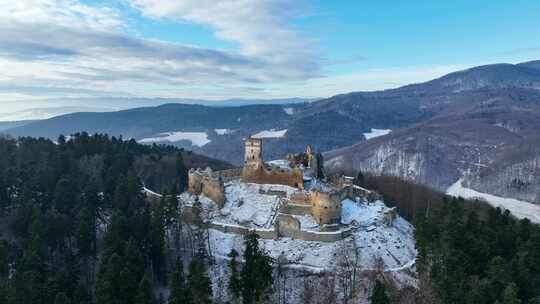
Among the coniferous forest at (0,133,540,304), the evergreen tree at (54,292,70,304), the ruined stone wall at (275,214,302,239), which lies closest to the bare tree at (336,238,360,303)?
the coniferous forest at (0,133,540,304)

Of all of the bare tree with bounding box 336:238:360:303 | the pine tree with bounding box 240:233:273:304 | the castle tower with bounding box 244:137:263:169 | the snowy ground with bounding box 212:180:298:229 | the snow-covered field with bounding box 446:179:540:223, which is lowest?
the snow-covered field with bounding box 446:179:540:223

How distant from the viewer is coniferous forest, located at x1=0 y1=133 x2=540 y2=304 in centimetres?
3447

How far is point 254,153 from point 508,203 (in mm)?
66347

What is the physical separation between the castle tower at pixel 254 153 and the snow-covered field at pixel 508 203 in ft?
171

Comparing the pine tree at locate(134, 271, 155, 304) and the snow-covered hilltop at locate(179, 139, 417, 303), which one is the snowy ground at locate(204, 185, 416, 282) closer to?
the snow-covered hilltop at locate(179, 139, 417, 303)

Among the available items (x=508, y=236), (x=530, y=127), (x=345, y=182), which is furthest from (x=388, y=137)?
(x=508, y=236)

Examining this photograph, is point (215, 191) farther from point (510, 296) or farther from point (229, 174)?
point (510, 296)

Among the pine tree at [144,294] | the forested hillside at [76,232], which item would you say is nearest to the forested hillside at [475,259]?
the forested hillside at [76,232]

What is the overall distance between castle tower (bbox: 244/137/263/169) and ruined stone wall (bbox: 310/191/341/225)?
11.0 metres

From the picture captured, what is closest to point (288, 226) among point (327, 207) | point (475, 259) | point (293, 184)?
point (327, 207)

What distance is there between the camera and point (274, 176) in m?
57.2

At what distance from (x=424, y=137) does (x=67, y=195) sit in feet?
425

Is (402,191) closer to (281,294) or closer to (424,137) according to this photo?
(281,294)

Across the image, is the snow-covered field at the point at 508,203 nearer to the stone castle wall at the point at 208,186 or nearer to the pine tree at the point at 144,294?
the stone castle wall at the point at 208,186
